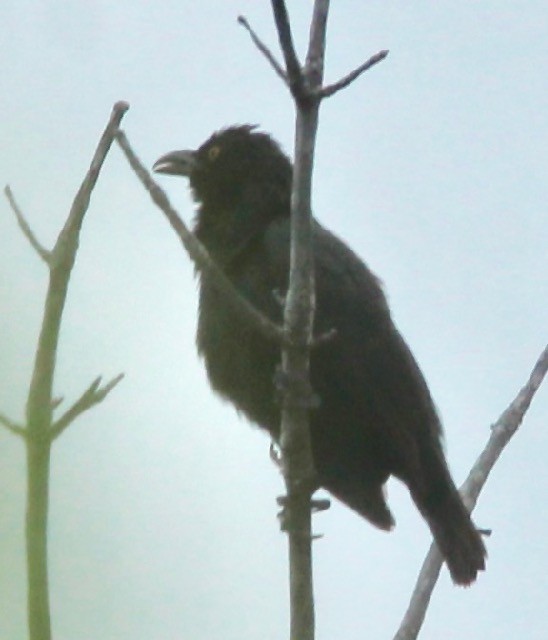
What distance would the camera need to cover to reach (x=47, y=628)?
1.08 meters

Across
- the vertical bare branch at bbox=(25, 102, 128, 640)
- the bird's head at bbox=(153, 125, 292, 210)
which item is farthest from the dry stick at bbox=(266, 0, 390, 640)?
the bird's head at bbox=(153, 125, 292, 210)

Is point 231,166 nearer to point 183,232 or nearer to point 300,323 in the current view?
point 300,323

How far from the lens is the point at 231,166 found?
6527mm

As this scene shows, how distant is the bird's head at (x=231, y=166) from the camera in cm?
625

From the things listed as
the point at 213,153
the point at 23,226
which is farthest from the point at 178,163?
the point at 23,226

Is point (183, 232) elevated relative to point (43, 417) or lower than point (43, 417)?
elevated

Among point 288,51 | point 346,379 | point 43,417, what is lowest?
point 43,417

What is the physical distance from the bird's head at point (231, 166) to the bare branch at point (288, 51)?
2879mm

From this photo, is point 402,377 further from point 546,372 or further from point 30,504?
point 30,504

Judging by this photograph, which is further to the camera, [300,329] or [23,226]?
[300,329]

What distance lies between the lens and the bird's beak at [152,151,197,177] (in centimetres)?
674

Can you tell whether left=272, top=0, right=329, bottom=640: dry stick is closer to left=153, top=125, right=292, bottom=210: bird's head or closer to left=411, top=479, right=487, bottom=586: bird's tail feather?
left=411, top=479, right=487, bottom=586: bird's tail feather

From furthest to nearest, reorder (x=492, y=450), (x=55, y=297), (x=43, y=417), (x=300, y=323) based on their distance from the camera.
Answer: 1. (x=492, y=450)
2. (x=300, y=323)
3. (x=55, y=297)
4. (x=43, y=417)

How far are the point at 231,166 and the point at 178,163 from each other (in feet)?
1.38
